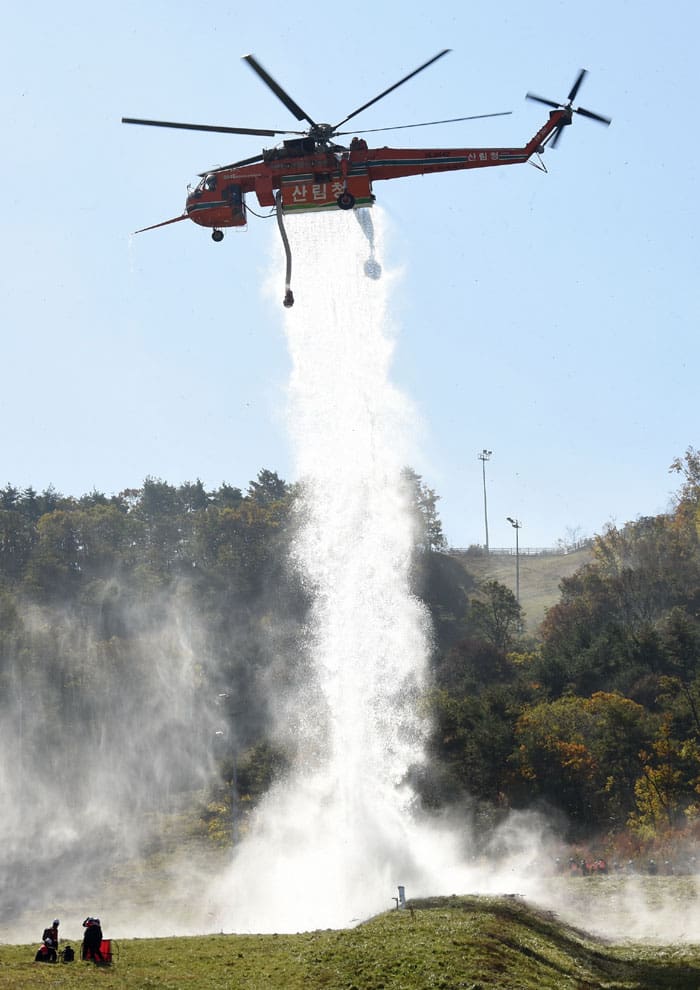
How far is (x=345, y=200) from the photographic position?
5409 centimetres

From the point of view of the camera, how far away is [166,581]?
518ft

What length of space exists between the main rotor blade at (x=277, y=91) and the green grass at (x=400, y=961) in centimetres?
3699

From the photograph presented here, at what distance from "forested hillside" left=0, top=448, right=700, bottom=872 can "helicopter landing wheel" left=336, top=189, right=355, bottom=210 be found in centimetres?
3780

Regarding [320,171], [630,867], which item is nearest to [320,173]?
[320,171]

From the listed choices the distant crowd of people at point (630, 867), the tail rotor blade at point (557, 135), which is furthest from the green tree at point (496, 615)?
the tail rotor blade at point (557, 135)

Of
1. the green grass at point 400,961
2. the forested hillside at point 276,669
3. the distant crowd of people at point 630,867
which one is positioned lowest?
the green grass at point 400,961

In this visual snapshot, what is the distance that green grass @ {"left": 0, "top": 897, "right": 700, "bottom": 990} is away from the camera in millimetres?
33688

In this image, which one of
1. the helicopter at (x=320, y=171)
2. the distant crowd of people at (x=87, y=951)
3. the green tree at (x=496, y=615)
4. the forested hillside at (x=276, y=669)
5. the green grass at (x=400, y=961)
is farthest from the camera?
the green tree at (x=496, y=615)

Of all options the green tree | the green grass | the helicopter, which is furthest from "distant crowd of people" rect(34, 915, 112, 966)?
the green tree

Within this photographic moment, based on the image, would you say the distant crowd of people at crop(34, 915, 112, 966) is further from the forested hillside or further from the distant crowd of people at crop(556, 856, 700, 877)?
the distant crowd of people at crop(556, 856, 700, 877)

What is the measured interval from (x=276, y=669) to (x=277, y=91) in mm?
89212

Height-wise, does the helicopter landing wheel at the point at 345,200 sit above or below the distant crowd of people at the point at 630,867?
above

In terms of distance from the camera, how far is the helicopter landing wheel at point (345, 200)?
54031 millimetres

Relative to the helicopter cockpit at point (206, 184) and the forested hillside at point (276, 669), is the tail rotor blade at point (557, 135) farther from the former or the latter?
the forested hillside at point (276, 669)
